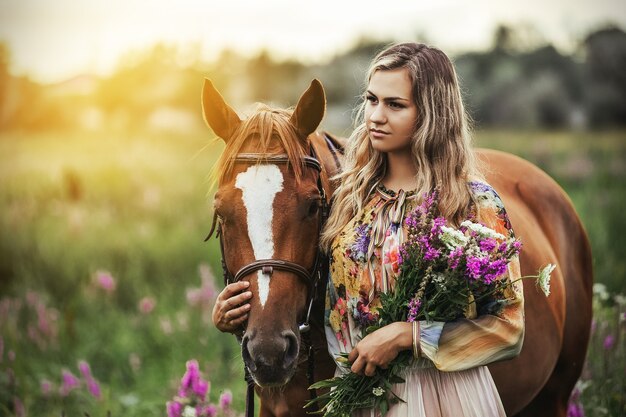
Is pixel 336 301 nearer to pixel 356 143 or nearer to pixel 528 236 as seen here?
pixel 356 143

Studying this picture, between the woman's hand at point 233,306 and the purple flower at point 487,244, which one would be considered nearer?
the purple flower at point 487,244

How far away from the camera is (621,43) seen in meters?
13.4

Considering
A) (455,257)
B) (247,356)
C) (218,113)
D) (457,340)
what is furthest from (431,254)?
(218,113)

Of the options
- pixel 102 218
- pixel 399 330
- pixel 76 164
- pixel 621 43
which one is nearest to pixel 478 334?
pixel 399 330

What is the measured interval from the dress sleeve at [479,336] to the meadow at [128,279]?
1.20 m

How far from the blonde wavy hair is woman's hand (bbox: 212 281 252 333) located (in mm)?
385

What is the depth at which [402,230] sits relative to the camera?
2.25 metres

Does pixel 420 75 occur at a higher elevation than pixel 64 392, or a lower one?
higher

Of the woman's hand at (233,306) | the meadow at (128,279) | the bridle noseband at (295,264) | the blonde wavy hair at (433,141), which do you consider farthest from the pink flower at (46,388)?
the blonde wavy hair at (433,141)

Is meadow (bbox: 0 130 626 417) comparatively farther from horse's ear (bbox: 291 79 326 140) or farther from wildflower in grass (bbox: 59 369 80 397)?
horse's ear (bbox: 291 79 326 140)

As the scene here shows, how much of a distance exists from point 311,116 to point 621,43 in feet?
43.0

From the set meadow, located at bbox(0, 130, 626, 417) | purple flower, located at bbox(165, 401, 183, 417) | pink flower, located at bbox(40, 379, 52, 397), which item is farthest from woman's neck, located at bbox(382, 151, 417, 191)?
pink flower, located at bbox(40, 379, 52, 397)

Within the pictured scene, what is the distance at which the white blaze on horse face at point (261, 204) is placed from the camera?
225cm

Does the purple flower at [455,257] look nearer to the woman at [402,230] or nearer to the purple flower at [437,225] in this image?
the purple flower at [437,225]
